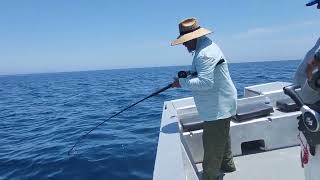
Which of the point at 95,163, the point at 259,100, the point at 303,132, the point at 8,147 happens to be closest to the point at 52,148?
the point at 8,147

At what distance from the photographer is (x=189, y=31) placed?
348 cm

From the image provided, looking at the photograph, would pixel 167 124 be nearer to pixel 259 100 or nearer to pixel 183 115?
pixel 183 115

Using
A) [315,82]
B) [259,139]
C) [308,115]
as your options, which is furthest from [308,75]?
[259,139]

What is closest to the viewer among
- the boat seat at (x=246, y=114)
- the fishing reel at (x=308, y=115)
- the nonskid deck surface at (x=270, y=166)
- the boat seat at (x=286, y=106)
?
the fishing reel at (x=308, y=115)

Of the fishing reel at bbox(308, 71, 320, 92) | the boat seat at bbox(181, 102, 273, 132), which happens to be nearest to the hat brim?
the boat seat at bbox(181, 102, 273, 132)

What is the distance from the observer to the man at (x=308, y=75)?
188 centimetres

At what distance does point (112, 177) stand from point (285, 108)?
2.80 m

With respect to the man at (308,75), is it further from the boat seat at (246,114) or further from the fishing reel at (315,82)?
the boat seat at (246,114)

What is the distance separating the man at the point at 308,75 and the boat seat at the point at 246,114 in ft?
7.70

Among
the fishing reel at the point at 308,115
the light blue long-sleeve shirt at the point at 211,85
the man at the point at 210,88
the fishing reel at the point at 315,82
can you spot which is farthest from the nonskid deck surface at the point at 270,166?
the fishing reel at the point at 315,82

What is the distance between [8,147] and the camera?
27.5 feet

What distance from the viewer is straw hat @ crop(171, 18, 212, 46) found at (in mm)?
3402

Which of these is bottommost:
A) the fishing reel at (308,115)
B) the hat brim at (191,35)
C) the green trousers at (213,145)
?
the green trousers at (213,145)

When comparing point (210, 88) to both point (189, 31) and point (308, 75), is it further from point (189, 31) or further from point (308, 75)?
point (308, 75)
